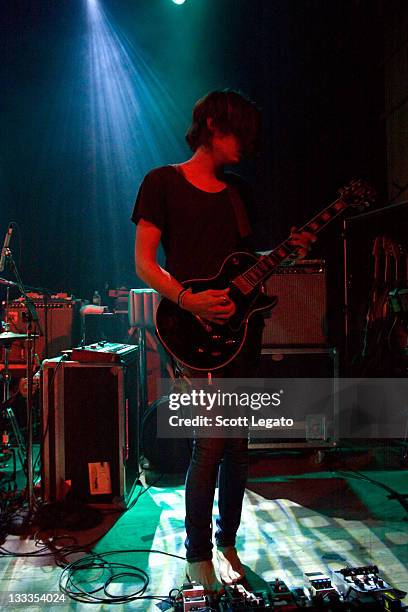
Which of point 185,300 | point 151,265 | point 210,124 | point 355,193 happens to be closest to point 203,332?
point 185,300

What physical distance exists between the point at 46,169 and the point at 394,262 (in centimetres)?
355

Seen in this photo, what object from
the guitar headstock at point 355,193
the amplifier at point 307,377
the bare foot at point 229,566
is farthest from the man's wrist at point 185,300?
the amplifier at point 307,377

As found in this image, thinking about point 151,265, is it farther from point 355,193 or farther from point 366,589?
point 366,589

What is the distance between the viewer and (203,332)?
1.81 meters

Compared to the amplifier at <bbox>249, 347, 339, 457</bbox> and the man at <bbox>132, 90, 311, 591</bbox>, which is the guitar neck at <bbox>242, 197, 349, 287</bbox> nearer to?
the man at <bbox>132, 90, 311, 591</bbox>

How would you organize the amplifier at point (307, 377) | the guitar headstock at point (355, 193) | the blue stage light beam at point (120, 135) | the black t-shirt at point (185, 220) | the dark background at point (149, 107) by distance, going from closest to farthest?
the black t-shirt at point (185, 220), the guitar headstock at point (355, 193), the amplifier at point (307, 377), the dark background at point (149, 107), the blue stage light beam at point (120, 135)

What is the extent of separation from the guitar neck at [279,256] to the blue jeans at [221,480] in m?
0.17

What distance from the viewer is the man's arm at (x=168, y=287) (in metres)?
1.73

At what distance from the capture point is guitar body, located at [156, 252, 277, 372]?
1791 mm

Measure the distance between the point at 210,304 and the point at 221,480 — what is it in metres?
0.72

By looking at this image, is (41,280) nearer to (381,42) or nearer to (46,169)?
(46,169)

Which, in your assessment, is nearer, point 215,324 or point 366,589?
point 366,589

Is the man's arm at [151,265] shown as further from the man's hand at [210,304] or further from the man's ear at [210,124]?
the man's ear at [210,124]

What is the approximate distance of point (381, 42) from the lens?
4520mm
